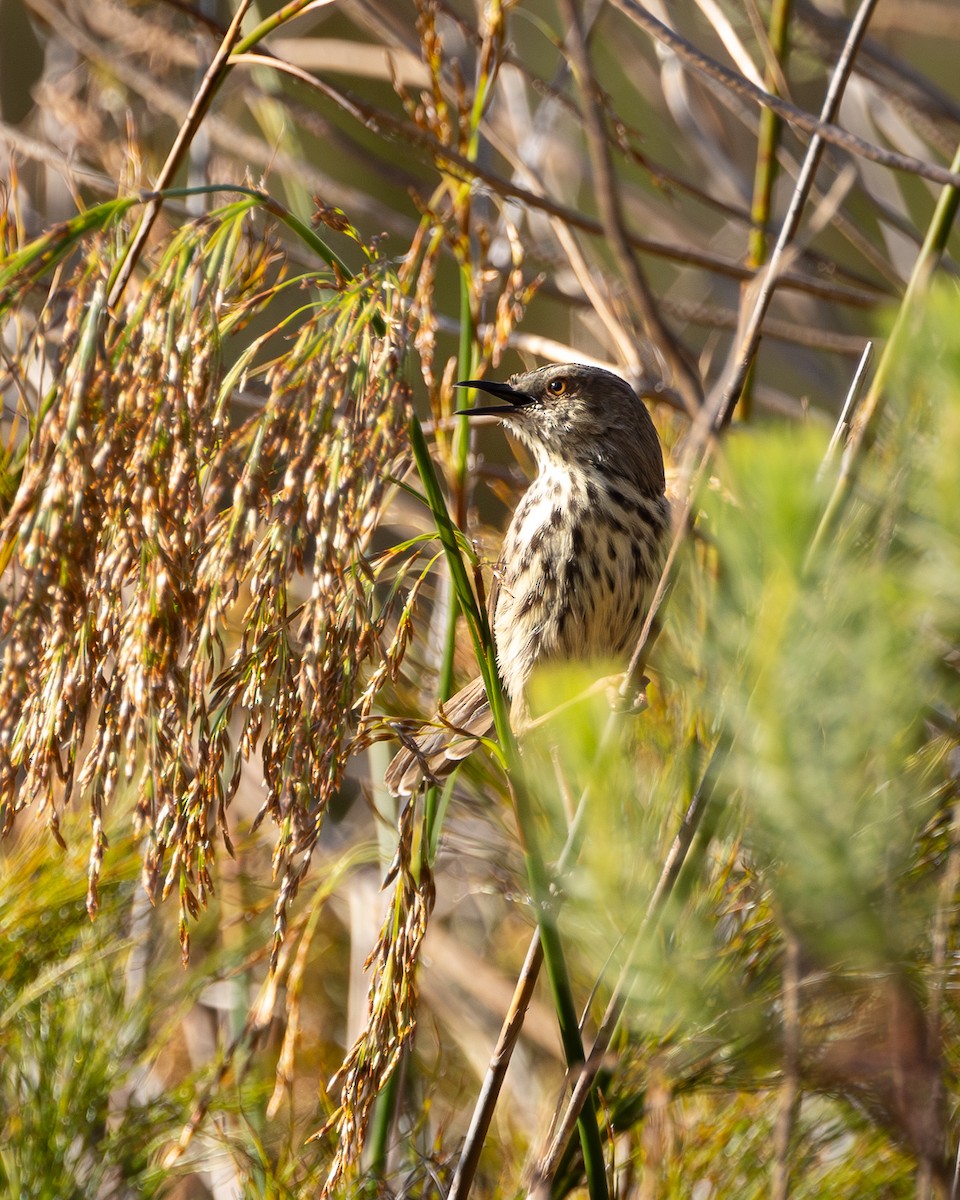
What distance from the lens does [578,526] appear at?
312cm

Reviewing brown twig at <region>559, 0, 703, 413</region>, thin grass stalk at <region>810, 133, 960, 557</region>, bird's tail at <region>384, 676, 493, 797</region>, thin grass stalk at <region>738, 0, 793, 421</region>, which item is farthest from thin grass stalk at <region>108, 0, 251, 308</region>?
thin grass stalk at <region>738, 0, 793, 421</region>

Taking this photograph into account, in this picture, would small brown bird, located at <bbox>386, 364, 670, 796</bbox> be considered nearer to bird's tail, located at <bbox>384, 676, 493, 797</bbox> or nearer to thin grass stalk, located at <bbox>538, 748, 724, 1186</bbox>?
bird's tail, located at <bbox>384, 676, 493, 797</bbox>

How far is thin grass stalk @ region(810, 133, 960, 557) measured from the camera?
1.17 meters

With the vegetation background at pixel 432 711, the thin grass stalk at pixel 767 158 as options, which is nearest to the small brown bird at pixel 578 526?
the vegetation background at pixel 432 711

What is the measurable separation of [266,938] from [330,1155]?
26.6 inches

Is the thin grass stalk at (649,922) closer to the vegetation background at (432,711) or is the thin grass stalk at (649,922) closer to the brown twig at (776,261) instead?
the vegetation background at (432,711)

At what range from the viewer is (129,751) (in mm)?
1392

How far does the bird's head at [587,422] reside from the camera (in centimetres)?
325

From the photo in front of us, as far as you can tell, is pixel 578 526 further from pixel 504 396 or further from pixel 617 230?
pixel 617 230

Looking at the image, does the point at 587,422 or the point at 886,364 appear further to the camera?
the point at 587,422

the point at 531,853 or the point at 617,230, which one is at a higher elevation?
the point at 617,230

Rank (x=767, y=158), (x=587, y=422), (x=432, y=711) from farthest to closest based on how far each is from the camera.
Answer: (x=587, y=422)
(x=432, y=711)
(x=767, y=158)

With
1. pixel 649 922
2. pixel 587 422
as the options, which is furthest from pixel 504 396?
pixel 649 922

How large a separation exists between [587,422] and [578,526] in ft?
0.99
